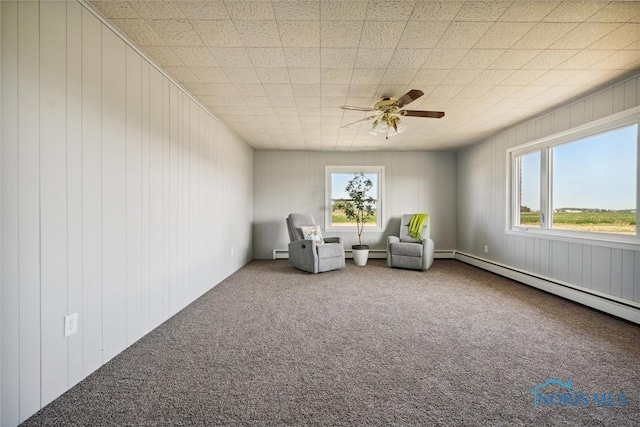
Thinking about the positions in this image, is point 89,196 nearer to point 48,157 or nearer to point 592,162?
point 48,157

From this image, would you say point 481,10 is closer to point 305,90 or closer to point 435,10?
point 435,10

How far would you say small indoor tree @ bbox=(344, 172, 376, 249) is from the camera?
19.4 ft

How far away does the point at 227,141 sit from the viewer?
176 inches

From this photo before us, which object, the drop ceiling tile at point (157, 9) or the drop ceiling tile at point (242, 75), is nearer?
the drop ceiling tile at point (157, 9)

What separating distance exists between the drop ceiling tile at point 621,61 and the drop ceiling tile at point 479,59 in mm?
922

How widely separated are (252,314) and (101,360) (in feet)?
4.02

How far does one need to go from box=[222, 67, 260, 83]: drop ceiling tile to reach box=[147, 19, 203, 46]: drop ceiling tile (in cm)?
44

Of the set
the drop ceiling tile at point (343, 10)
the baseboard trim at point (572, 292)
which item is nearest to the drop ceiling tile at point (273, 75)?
the drop ceiling tile at point (343, 10)

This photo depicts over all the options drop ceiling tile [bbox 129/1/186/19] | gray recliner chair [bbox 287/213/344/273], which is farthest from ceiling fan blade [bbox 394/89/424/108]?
gray recliner chair [bbox 287/213/344/273]

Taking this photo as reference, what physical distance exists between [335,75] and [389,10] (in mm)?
913

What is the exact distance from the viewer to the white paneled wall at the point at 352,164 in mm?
6113

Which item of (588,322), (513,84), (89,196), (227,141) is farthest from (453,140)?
(89,196)

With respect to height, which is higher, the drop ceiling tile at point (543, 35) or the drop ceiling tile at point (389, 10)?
the drop ceiling tile at point (389, 10)

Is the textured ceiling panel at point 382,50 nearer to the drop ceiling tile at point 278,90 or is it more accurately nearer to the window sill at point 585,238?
the drop ceiling tile at point 278,90
